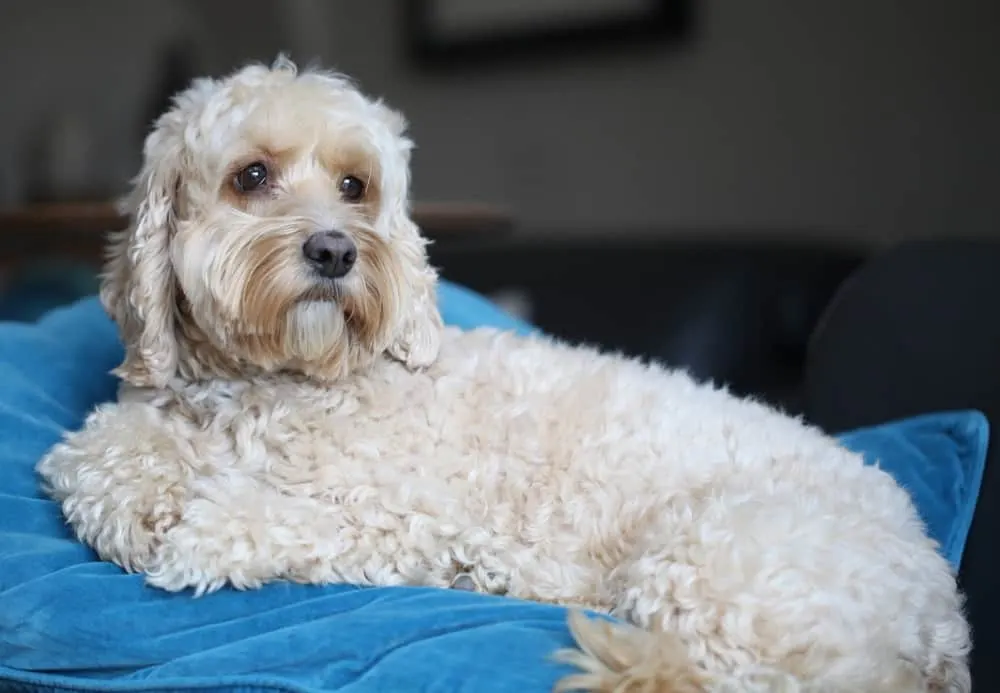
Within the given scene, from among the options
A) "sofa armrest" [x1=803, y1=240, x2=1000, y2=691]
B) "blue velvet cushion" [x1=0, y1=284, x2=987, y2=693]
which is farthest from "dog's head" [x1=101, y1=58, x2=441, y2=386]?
"sofa armrest" [x1=803, y1=240, x2=1000, y2=691]

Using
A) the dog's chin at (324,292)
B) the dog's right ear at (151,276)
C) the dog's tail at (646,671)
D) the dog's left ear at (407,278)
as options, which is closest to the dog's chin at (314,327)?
the dog's chin at (324,292)

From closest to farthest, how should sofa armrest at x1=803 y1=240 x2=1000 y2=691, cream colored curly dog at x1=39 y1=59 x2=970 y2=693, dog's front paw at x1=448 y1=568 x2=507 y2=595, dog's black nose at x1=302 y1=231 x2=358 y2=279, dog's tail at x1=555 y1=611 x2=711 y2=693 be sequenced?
dog's tail at x1=555 y1=611 x2=711 y2=693 → cream colored curly dog at x1=39 y1=59 x2=970 y2=693 → dog's black nose at x1=302 y1=231 x2=358 y2=279 → dog's front paw at x1=448 y1=568 x2=507 y2=595 → sofa armrest at x1=803 y1=240 x2=1000 y2=691

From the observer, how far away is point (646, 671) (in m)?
1.46

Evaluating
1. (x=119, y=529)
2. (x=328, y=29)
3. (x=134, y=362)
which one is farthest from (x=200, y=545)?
(x=328, y=29)

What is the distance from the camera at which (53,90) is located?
5898 millimetres

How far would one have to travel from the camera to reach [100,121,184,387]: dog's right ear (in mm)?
1801

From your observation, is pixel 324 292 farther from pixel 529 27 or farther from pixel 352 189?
pixel 529 27

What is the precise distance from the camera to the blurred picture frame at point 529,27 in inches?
185

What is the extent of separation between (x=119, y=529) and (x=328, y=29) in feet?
15.1

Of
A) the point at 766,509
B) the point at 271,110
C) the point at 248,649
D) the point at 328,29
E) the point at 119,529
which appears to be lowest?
the point at 248,649

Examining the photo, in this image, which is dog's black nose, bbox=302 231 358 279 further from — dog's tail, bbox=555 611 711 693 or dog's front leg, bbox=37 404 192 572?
dog's tail, bbox=555 611 711 693

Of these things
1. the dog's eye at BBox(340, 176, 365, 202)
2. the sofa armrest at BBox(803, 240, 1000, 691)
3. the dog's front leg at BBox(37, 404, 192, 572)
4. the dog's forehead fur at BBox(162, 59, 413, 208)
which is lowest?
the dog's front leg at BBox(37, 404, 192, 572)

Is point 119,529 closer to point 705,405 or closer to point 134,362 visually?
point 134,362

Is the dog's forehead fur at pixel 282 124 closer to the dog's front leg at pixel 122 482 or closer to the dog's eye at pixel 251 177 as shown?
the dog's eye at pixel 251 177
